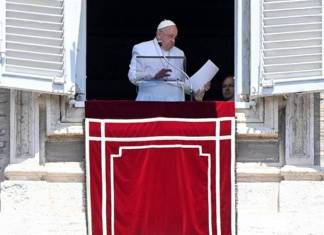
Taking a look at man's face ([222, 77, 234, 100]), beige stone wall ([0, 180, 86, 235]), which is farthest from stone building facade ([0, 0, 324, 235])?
man's face ([222, 77, 234, 100])

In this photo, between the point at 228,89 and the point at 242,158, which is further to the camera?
the point at 228,89

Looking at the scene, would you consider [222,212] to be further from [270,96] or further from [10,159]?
[10,159]

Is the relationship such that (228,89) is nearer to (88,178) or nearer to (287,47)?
(287,47)

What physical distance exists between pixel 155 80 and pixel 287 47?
1123 millimetres

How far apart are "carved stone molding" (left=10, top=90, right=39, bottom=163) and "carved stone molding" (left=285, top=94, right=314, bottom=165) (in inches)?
81.3

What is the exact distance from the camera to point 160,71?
863 centimetres

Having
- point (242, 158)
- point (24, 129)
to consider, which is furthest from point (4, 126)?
point (242, 158)

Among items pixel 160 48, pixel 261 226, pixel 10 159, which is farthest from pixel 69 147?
pixel 261 226

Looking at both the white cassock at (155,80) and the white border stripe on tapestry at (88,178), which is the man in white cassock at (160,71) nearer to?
the white cassock at (155,80)

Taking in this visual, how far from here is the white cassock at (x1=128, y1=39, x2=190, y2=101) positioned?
8719 millimetres

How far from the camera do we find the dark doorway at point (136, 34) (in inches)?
501

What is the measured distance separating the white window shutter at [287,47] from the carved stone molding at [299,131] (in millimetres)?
303

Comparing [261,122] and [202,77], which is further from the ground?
[202,77]

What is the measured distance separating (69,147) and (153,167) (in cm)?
72
